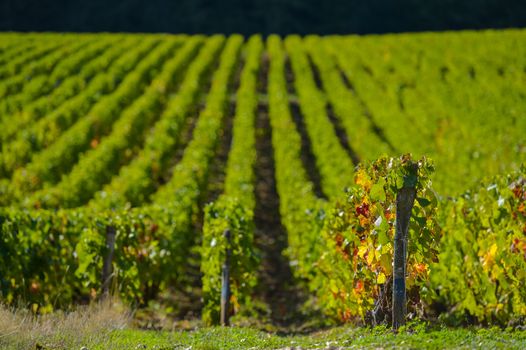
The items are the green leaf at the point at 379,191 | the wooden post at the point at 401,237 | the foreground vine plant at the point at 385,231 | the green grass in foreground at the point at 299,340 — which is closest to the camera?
the green grass in foreground at the point at 299,340

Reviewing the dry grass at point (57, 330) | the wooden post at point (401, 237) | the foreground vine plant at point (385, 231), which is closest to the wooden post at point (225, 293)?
the dry grass at point (57, 330)

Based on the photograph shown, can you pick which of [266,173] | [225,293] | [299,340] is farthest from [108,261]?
[266,173]

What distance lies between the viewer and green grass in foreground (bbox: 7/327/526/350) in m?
6.51

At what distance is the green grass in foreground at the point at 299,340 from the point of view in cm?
651

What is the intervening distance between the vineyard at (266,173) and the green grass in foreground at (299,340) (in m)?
0.86

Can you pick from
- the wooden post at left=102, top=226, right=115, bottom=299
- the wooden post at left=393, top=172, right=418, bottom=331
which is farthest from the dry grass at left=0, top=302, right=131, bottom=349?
the wooden post at left=393, top=172, right=418, bottom=331

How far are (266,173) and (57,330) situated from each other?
1636cm

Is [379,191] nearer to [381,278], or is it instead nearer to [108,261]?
[381,278]

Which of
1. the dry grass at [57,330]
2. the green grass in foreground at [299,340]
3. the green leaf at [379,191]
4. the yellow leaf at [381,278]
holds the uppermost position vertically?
the green leaf at [379,191]

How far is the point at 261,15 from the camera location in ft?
260

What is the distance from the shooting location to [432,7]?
79.7 metres

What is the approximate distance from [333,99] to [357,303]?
26810mm

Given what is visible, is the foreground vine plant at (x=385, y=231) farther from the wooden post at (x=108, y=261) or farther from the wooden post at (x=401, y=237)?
the wooden post at (x=108, y=261)

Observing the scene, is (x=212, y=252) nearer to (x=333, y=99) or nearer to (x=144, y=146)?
(x=144, y=146)
